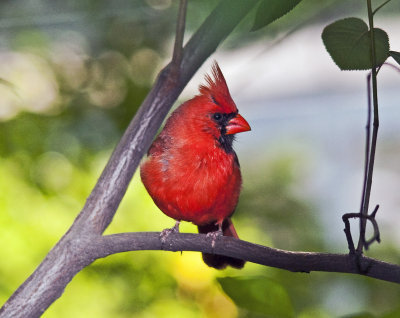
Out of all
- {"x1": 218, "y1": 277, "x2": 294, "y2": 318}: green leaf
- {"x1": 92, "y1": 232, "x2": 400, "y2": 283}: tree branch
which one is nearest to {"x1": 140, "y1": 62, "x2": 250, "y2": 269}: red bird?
{"x1": 92, "y1": 232, "x2": 400, "y2": 283}: tree branch

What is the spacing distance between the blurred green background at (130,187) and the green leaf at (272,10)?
34cm

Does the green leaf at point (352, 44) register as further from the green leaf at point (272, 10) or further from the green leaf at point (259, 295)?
the green leaf at point (259, 295)

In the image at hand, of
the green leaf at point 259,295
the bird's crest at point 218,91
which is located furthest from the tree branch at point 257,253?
the bird's crest at point 218,91

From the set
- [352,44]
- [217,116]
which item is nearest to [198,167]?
[217,116]

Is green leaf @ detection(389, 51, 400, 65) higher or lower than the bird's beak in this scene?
lower

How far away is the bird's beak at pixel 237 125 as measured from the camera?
23.9 inches

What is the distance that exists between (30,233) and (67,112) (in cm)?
22

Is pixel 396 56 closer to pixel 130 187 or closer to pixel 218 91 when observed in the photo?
pixel 218 91

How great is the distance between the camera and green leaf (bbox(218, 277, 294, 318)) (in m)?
0.38

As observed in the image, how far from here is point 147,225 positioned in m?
0.93

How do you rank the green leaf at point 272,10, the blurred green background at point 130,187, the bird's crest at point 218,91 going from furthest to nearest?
1. the blurred green background at point 130,187
2. the bird's crest at point 218,91
3. the green leaf at point 272,10

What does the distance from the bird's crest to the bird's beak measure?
0.01 m

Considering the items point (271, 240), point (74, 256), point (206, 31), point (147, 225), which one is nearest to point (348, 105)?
point (271, 240)

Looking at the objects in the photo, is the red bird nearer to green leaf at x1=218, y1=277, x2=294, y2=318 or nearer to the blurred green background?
the blurred green background
